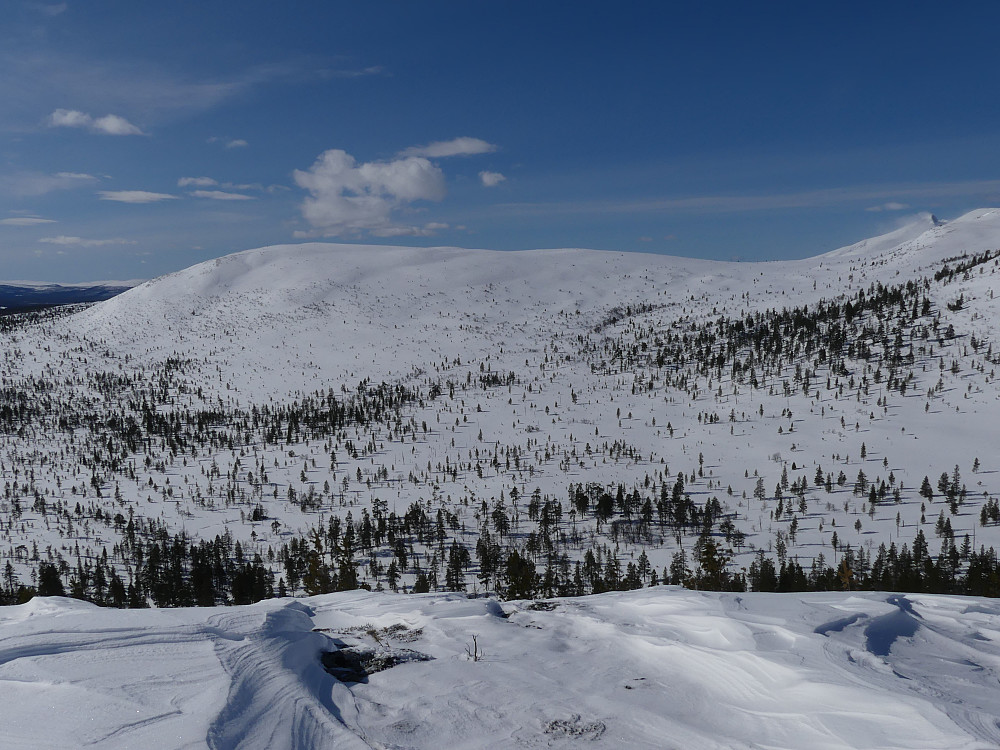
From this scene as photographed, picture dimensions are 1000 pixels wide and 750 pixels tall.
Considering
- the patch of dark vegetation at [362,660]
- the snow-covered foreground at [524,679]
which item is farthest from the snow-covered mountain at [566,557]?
the patch of dark vegetation at [362,660]

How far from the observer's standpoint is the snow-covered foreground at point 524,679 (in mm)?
8039

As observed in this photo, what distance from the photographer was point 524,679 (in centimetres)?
1052

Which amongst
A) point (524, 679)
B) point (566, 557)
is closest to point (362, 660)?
point (524, 679)

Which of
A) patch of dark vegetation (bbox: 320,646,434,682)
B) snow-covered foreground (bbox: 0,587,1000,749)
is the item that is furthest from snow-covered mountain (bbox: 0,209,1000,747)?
patch of dark vegetation (bbox: 320,646,434,682)

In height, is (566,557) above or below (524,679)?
below

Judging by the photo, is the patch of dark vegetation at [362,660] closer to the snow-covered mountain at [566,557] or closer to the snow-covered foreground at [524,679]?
the snow-covered foreground at [524,679]

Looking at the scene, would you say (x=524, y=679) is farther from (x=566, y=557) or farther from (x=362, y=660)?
(x=566, y=557)

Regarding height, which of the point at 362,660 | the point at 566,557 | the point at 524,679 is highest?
the point at 524,679

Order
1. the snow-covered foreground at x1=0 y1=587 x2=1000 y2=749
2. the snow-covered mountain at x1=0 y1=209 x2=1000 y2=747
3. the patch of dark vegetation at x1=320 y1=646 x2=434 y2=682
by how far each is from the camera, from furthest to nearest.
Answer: the patch of dark vegetation at x1=320 y1=646 x2=434 y2=682 < the snow-covered mountain at x1=0 y1=209 x2=1000 y2=747 < the snow-covered foreground at x1=0 y1=587 x2=1000 y2=749

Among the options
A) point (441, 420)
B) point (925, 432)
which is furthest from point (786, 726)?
point (441, 420)

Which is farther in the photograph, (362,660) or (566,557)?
(566,557)

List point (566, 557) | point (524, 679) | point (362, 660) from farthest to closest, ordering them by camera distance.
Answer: point (566, 557)
point (362, 660)
point (524, 679)

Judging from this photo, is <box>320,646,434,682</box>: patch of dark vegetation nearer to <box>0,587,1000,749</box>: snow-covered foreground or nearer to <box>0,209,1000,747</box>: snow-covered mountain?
<box>0,587,1000,749</box>: snow-covered foreground

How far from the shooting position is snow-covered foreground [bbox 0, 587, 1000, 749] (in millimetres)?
8039
